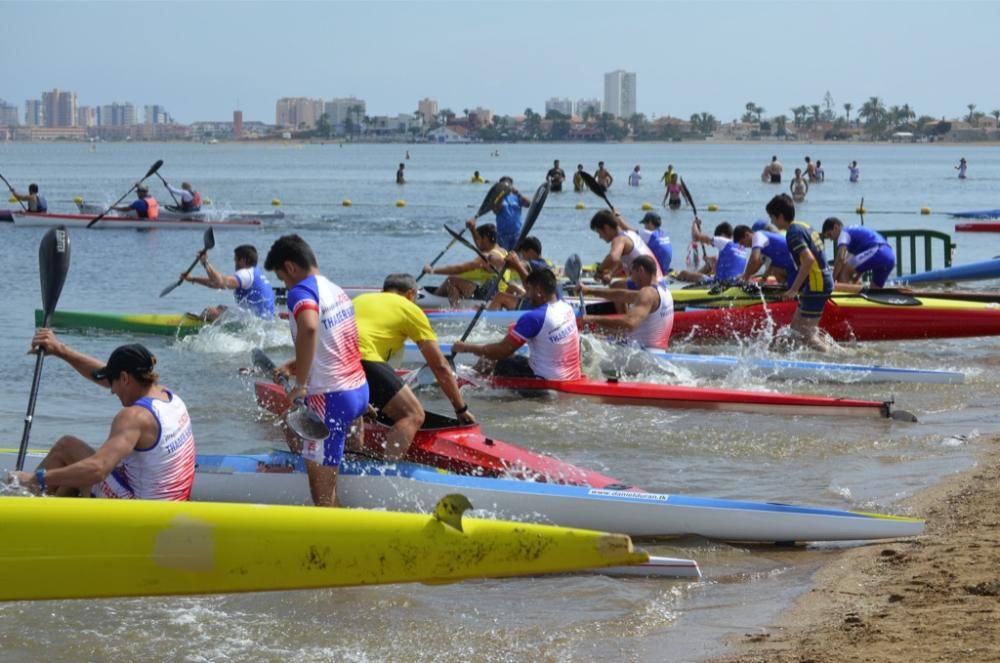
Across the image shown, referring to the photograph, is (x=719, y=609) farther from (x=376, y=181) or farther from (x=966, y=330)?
(x=376, y=181)

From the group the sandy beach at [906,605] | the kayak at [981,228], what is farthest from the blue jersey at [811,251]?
the kayak at [981,228]

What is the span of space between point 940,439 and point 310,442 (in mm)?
5392

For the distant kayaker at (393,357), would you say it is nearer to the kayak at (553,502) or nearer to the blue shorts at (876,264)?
the kayak at (553,502)

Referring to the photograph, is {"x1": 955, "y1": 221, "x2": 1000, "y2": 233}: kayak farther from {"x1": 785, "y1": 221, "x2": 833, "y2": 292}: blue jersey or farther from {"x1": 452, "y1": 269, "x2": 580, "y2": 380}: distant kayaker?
{"x1": 452, "y1": 269, "x2": 580, "y2": 380}: distant kayaker

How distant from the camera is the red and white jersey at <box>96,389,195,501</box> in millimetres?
6512

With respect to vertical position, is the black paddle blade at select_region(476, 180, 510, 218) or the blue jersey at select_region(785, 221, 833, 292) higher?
the black paddle blade at select_region(476, 180, 510, 218)

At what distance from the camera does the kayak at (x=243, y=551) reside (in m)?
6.02

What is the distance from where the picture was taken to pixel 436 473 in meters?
8.04

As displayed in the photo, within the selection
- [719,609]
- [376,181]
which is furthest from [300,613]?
[376,181]

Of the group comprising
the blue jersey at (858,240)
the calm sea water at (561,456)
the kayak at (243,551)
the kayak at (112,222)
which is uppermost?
the kayak at (112,222)

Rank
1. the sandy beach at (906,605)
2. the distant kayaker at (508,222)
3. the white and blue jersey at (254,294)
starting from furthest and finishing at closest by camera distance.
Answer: the distant kayaker at (508,222) → the white and blue jersey at (254,294) → the sandy beach at (906,605)

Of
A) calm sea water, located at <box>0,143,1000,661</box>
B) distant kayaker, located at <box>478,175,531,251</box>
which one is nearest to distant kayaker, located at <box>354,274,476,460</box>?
calm sea water, located at <box>0,143,1000,661</box>

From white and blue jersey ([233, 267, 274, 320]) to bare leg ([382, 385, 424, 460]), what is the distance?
7784 millimetres

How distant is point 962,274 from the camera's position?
21016mm
